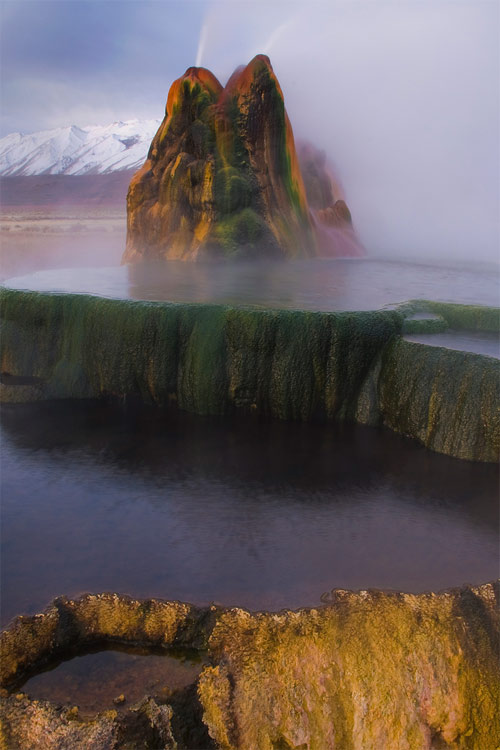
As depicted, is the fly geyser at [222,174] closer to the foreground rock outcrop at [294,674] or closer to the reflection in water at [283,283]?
the reflection in water at [283,283]

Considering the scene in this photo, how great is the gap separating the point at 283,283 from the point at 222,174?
374 cm

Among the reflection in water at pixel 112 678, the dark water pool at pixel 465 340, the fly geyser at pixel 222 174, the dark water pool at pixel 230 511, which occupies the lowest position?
the reflection in water at pixel 112 678

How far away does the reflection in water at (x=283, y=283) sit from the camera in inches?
301

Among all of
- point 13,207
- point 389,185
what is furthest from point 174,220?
point 13,207

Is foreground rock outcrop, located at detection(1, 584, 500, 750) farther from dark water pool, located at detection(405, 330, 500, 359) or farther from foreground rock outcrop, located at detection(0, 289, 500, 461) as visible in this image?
dark water pool, located at detection(405, 330, 500, 359)

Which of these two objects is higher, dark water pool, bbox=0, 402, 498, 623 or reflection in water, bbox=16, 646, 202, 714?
dark water pool, bbox=0, 402, 498, 623

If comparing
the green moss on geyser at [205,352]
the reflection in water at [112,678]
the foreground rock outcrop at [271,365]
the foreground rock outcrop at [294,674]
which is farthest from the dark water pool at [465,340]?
the reflection in water at [112,678]

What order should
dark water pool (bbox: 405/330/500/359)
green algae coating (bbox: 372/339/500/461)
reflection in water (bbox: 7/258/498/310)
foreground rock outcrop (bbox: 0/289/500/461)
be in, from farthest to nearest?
reflection in water (bbox: 7/258/498/310) < dark water pool (bbox: 405/330/500/359) < foreground rock outcrop (bbox: 0/289/500/461) < green algae coating (bbox: 372/339/500/461)

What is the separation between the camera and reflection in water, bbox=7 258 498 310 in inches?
301

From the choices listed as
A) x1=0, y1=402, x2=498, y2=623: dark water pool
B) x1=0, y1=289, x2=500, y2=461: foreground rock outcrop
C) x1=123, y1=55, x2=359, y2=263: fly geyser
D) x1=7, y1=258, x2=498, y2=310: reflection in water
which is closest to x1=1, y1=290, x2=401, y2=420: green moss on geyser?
x1=0, y1=289, x2=500, y2=461: foreground rock outcrop

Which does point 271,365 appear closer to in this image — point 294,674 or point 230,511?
point 230,511

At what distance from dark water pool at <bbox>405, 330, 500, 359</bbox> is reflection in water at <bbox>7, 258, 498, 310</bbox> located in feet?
2.59

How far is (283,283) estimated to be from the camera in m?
9.15

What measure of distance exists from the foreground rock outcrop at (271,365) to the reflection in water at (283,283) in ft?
1.69
